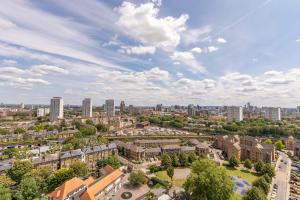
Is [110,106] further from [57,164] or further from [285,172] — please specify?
[285,172]

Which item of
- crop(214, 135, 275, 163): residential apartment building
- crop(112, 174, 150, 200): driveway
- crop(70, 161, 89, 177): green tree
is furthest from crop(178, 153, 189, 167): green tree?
crop(70, 161, 89, 177): green tree

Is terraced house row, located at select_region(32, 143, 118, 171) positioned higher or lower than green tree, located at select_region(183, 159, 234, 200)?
lower

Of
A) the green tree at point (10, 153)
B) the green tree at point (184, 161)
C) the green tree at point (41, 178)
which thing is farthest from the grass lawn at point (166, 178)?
the green tree at point (10, 153)

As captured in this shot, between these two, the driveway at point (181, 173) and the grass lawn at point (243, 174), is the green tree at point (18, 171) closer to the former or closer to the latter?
the driveway at point (181, 173)

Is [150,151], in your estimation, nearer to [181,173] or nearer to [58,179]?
[181,173]

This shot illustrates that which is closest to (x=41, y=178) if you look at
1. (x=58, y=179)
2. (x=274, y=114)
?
(x=58, y=179)

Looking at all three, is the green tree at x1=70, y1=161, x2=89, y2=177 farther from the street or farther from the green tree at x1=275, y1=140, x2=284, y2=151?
the green tree at x1=275, y1=140, x2=284, y2=151

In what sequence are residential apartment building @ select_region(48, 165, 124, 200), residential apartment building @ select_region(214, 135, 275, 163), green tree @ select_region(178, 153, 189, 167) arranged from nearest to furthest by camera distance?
residential apartment building @ select_region(48, 165, 124, 200)
green tree @ select_region(178, 153, 189, 167)
residential apartment building @ select_region(214, 135, 275, 163)
